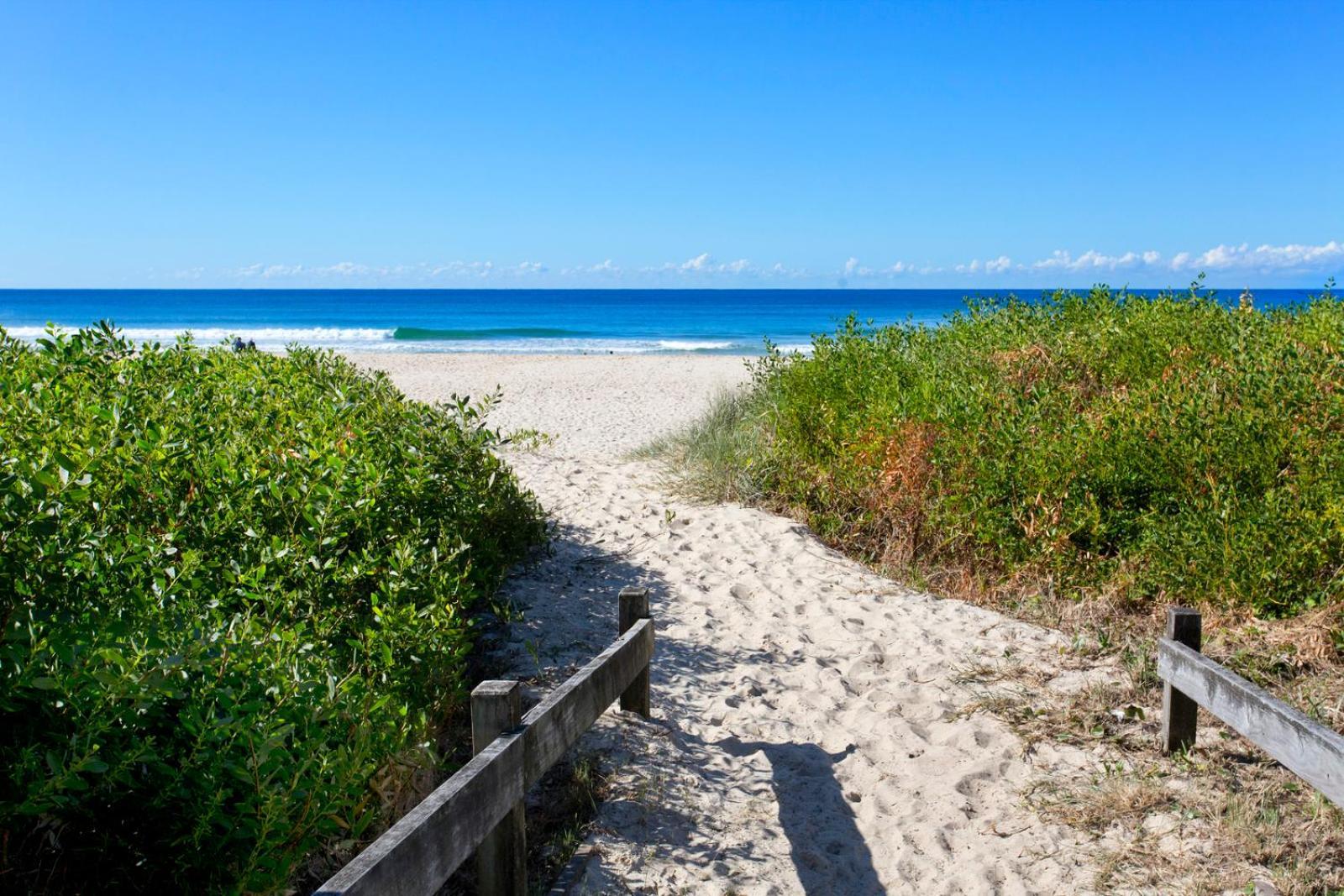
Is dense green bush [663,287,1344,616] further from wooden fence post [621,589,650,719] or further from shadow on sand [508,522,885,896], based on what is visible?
wooden fence post [621,589,650,719]

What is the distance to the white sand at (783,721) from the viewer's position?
13.2 feet

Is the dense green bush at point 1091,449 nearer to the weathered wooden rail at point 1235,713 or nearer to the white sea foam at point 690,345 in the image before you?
the weathered wooden rail at point 1235,713

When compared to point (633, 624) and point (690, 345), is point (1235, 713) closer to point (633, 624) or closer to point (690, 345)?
point (633, 624)

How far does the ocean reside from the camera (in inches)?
1836

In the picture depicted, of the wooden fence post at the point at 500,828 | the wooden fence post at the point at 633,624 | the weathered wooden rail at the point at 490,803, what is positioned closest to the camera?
the weathered wooden rail at the point at 490,803

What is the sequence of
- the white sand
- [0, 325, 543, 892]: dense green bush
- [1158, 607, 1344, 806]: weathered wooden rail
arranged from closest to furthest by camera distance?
[0, 325, 543, 892]: dense green bush < [1158, 607, 1344, 806]: weathered wooden rail < the white sand

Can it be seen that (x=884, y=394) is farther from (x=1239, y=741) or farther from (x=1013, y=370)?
(x=1239, y=741)

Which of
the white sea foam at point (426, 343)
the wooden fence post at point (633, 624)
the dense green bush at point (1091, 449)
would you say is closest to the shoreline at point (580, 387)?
the dense green bush at point (1091, 449)

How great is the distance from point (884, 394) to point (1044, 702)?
360 centimetres

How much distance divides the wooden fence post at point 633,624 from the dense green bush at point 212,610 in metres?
0.94

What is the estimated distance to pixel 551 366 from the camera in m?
29.8

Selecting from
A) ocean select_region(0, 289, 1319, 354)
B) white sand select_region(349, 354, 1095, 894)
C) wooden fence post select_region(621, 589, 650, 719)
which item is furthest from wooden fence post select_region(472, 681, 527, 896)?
ocean select_region(0, 289, 1319, 354)

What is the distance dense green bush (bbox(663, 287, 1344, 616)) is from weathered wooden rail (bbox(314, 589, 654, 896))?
12.8 feet

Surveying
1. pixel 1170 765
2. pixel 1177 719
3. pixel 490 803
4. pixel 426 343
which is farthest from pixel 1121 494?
pixel 426 343
